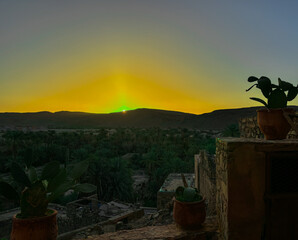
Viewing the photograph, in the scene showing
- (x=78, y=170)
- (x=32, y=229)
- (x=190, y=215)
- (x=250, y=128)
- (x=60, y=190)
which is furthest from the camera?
(x=250, y=128)

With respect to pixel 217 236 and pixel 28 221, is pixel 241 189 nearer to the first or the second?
pixel 217 236

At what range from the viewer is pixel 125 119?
95188 mm

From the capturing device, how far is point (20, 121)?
88062 mm

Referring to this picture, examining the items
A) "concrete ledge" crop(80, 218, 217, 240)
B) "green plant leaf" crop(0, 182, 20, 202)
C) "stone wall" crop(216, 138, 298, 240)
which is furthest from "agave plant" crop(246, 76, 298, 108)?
"green plant leaf" crop(0, 182, 20, 202)

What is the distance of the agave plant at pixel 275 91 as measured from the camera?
3.13m

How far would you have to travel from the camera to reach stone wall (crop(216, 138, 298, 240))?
3012 millimetres

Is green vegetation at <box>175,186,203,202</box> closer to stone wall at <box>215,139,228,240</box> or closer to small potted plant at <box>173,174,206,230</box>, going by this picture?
small potted plant at <box>173,174,206,230</box>

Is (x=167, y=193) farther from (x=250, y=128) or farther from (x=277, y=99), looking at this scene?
(x=277, y=99)

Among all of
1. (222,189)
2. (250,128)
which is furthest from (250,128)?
(222,189)

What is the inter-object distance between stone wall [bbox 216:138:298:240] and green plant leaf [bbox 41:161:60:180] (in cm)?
227

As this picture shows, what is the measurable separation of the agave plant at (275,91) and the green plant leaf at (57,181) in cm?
276

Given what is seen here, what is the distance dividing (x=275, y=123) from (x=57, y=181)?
2931 millimetres

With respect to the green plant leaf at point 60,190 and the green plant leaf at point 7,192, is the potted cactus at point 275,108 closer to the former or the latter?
the green plant leaf at point 60,190

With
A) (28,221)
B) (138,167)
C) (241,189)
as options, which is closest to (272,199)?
(241,189)
